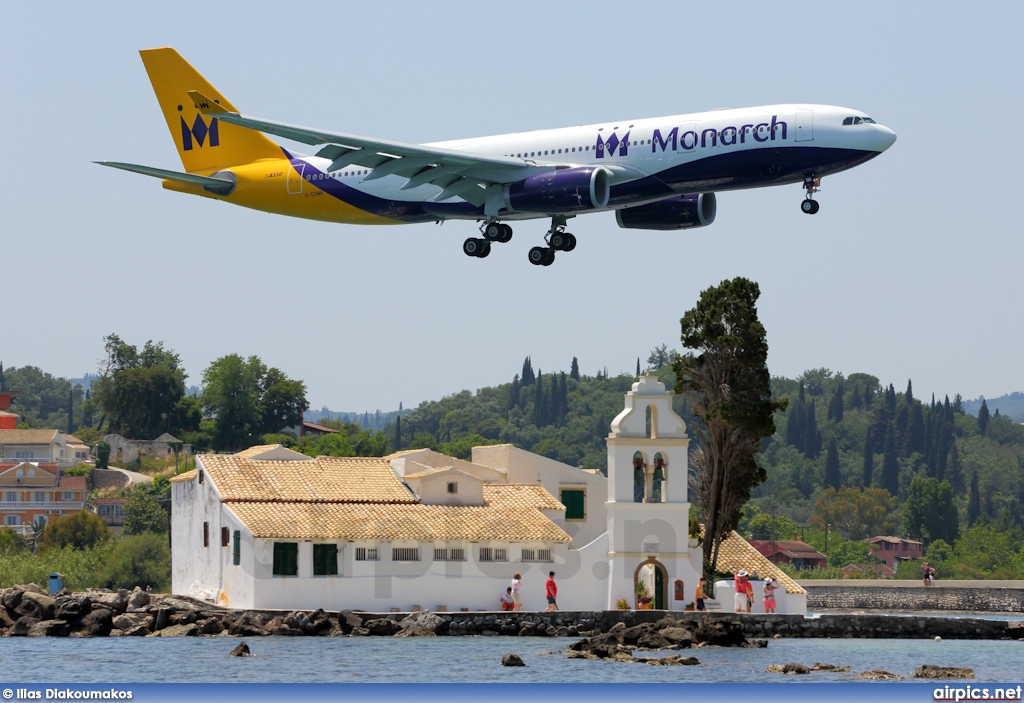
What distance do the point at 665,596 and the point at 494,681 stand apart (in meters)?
18.7

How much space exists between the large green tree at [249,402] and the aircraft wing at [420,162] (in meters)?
110

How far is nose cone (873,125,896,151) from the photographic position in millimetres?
52531

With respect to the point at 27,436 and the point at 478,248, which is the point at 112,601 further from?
the point at 27,436

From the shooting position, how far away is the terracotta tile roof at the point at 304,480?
6694 centimetres

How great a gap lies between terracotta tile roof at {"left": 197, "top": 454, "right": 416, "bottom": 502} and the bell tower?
9.14m

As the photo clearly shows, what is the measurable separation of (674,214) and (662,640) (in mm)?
14054

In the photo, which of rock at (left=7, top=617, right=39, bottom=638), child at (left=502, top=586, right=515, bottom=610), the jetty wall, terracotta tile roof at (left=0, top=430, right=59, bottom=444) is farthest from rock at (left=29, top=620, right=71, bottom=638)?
terracotta tile roof at (left=0, top=430, right=59, bottom=444)

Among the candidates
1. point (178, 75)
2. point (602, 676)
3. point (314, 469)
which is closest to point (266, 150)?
point (178, 75)

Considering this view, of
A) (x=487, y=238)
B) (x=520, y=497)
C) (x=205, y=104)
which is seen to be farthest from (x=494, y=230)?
(x=520, y=497)

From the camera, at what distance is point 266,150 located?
2518 inches

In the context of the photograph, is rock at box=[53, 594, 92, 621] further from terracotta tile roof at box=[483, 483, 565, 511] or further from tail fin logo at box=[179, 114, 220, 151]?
tail fin logo at box=[179, 114, 220, 151]

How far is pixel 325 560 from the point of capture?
62.9 metres

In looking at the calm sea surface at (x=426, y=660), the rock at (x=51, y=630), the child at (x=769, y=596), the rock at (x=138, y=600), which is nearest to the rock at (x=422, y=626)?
the calm sea surface at (x=426, y=660)

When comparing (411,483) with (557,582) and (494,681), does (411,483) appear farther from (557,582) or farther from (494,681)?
(494,681)
